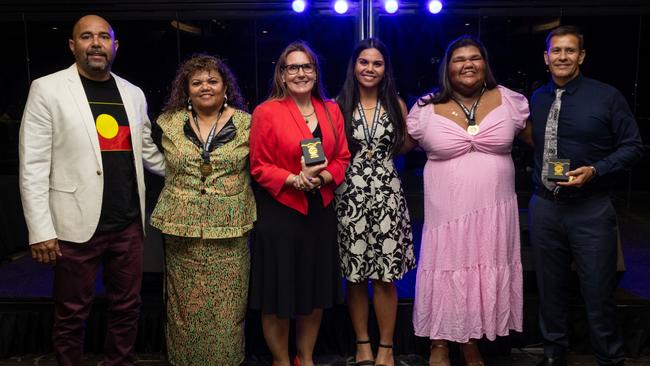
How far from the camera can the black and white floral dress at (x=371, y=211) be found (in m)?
2.81

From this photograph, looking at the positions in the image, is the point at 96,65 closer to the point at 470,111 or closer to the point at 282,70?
the point at 282,70

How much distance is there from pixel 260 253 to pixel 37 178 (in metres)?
1.03

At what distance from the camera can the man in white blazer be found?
8.11 ft

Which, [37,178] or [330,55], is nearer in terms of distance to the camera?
[37,178]

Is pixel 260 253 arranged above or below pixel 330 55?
below

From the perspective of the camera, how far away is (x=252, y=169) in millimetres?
2643

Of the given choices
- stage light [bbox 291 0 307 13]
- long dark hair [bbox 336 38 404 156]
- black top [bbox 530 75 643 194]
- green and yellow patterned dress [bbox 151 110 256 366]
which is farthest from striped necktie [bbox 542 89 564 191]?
stage light [bbox 291 0 307 13]

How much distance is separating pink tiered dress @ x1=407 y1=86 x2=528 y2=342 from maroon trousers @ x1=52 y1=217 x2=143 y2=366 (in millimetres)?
1443

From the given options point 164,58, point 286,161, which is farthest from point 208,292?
point 164,58

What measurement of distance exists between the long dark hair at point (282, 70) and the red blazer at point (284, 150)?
0.07m

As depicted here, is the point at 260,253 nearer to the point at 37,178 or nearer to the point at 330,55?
the point at 37,178

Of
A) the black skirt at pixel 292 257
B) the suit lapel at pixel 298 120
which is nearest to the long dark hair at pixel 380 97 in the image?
the suit lapel at pixel 298 120

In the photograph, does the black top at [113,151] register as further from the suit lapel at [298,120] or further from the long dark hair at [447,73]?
the long dark hair at [447,73]

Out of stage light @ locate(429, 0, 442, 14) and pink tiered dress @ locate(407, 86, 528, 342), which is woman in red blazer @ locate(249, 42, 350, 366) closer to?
pink tiered dress @ locate(407, 86, 528, 342)
